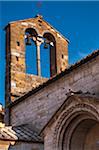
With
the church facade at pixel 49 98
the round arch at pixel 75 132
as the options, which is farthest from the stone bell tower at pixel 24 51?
the round arch at pixel 75 132

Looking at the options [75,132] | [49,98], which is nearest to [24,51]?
[49,98]

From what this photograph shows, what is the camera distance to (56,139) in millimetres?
10102

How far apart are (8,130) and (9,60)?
409 centimetres

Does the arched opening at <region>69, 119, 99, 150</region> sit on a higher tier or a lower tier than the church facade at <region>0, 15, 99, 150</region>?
lower

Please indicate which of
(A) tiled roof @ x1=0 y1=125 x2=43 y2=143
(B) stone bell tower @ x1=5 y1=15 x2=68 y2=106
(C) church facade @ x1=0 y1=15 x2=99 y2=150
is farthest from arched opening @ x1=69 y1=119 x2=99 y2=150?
(B) stone bell tower @ x1=5 y1=15 x2=68 y2=106

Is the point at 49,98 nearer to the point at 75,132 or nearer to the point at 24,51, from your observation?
the point at 75,132

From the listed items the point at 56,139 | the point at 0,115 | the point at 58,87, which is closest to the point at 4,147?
the point at 56,139

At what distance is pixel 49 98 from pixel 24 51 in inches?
149

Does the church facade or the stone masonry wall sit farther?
the stone masonry wall

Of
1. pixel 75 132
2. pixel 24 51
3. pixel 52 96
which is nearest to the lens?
pixel 75 132

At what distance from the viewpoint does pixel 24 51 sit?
15.0 metres

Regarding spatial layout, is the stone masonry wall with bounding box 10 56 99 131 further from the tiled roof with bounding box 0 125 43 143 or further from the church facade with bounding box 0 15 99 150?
the tiled roof with bounding box 0 125 43 143

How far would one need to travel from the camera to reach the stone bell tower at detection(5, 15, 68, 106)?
14.4 metres

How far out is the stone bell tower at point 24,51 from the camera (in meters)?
14.4
